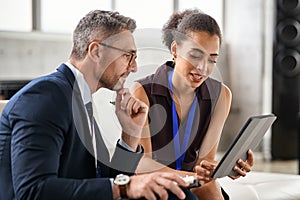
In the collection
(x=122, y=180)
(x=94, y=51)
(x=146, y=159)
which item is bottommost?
(x=146, y=159)

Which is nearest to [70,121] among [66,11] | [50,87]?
[50,87]

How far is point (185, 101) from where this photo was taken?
1659mm

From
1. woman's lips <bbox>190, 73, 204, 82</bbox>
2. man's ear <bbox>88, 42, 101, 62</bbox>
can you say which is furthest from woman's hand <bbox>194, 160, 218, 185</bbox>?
man's ear <bbox>88, 42, 101, 62</bbox>

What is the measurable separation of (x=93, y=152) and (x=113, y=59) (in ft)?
0.79

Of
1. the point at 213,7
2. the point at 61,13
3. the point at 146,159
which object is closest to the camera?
the point at 146,159

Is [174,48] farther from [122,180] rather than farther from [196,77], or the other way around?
[122,180]

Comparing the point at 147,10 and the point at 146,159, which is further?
the point at 147,10

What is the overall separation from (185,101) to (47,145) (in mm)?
705

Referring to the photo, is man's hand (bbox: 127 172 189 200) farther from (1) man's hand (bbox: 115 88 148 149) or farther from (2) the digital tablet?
(1) man's hand (bbox: 115 88 148 149)

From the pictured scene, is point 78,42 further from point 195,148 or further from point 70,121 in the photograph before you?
point 195,148

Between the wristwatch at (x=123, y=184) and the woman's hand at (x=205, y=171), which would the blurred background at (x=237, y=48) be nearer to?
the woman's hand at (x=205, y=171)

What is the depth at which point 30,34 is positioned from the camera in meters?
3.74

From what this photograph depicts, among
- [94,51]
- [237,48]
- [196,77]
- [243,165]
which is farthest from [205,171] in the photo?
[237,48]

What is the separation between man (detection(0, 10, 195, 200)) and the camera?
40.6 inches
